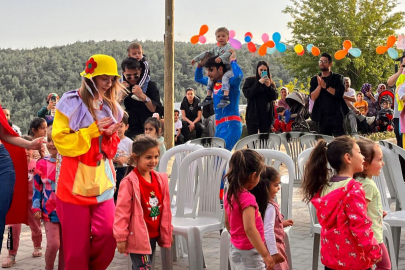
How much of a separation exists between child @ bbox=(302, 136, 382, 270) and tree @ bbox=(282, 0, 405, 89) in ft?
84.1

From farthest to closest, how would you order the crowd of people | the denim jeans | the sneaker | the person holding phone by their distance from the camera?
1. the sneaker
2. the person holding phone
3. the denim jeans
4. the crowd of people

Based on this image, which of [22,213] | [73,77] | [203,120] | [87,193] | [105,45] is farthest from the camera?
[105,45]

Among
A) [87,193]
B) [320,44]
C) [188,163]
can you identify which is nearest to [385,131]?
[320,44]

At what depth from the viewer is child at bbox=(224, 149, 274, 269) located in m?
3.81

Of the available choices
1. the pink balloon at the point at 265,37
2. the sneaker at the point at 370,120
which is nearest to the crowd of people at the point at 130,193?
the pink balloon at the point at 265,37

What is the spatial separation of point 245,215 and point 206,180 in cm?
175

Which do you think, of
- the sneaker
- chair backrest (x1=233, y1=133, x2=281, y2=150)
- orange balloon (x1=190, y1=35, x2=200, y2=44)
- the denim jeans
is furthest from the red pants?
the sneaker

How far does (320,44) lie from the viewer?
29375mm

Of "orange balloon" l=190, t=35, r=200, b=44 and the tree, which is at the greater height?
the tree

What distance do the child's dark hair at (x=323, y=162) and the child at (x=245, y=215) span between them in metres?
0.34

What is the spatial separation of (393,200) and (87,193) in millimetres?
2842

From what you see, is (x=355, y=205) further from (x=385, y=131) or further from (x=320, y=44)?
(x=320, y=44)

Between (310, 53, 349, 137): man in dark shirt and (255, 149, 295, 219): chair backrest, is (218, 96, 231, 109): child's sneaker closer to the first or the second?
(310, 53, 349, 137): man in dark shirt

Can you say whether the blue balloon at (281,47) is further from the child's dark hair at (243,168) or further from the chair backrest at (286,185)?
the child's dark hair at (243,168)
